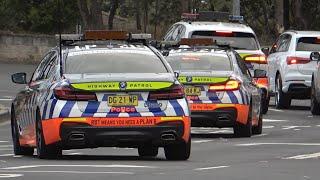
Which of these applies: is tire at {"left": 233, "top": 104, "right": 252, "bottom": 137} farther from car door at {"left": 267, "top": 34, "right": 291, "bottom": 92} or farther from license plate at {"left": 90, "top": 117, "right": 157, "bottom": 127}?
car door at {"left": 267, "top": 34, "right": 291, "bottom": 92}

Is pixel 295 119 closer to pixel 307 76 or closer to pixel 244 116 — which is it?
pixel 307 76

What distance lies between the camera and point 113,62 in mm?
12867

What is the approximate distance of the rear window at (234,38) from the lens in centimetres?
2177

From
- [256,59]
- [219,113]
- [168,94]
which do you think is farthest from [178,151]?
[256,59]

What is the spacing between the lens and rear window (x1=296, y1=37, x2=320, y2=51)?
79.6 feet

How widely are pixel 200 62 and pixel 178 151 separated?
4.71 meters

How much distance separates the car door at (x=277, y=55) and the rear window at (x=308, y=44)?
0.38m

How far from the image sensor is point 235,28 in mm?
22047

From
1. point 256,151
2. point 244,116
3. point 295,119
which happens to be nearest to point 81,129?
point 256,151

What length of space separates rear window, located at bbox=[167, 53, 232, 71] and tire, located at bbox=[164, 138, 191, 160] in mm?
4260

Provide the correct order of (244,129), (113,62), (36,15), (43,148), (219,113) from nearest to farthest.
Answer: (43,148)
(113,62)
(219,113)
(244,129)
(36,15)

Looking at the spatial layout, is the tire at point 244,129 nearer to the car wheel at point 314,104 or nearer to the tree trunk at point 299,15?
the car wheel at point 314,104

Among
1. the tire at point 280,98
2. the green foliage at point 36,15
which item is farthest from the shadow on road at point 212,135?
the green foliage at point 36,15

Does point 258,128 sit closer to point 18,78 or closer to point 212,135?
point 212,135
